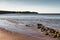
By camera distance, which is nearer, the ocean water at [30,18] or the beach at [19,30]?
the beach at [19,30]

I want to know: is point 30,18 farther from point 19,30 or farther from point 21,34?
point 21,34

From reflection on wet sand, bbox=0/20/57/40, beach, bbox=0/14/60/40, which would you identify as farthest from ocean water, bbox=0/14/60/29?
reflection on wet sand, bbox=0/20/57/40

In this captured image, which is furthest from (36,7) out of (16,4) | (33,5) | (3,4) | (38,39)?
(38,39)

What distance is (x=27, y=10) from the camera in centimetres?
→ 559

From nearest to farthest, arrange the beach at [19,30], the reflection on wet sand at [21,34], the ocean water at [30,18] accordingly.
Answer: the reflection on wet sand at [21,34] < the beach at [19,30] < the ocean water at [30,18]

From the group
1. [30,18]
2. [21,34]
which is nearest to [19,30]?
[21,34]

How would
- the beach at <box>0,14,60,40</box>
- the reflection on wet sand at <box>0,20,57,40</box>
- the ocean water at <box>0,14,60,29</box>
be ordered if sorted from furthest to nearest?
1. the ocean water at <box>0,14,60,29</box>
2. the beach at <box>0,14,60,40</box>
3. the reflection on wet sand at <box>0,20,57,40</box>

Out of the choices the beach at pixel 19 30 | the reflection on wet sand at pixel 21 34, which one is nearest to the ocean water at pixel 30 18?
the beach at pixel 19 30

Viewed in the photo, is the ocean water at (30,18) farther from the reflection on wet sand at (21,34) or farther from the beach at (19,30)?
the reflection on wet sand at (21,34)

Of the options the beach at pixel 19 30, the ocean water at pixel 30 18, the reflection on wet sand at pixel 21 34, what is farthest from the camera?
the ocean water at pixel 30 18

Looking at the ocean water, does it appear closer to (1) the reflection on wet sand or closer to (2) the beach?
(2) the beach

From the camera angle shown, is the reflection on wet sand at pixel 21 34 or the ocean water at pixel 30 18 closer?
the reflection on wet sand at pixel 21 34

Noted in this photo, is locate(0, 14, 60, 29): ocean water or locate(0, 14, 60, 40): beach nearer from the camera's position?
locate(0, 14, 60, 40): beach

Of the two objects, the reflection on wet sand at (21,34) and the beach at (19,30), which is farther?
the beach at (19,30)
